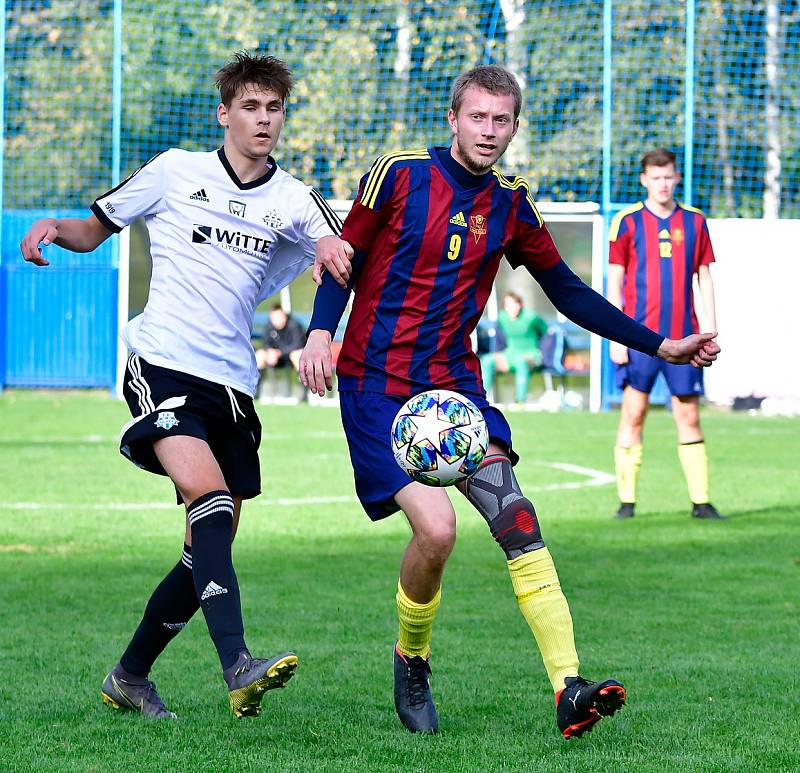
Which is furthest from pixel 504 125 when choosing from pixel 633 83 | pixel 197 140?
pixel 197 140

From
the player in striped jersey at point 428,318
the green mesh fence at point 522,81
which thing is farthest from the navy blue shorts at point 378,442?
the green mesh fence at point 522,81

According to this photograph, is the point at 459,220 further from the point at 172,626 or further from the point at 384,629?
the point at 384,629

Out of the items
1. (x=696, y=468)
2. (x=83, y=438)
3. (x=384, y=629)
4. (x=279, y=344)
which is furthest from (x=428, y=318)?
(x=279, y=344)

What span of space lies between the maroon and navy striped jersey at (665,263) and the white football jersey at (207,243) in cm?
569

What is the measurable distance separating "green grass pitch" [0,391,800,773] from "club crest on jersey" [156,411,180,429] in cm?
94

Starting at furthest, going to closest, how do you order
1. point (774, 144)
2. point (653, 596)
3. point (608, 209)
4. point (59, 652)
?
1. point (774, 144)
2. point (608, 209)
3. point (653, 596)
4. point (59, 652)

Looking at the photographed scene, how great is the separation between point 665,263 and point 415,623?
6.12 metres

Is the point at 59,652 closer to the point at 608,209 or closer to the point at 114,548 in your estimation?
the point at 114,548

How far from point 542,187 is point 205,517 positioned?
2047cm

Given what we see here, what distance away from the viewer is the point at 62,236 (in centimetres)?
490

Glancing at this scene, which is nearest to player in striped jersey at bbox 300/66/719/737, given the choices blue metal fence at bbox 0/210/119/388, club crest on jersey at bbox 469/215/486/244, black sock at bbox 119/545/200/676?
club crest on jersey at bbox 469/215/486/244

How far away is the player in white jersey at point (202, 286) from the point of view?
4.75 m

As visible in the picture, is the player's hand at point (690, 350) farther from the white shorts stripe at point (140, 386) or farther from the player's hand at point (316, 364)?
the white shorts stripe at point (140, 386)

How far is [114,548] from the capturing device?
8.70m
